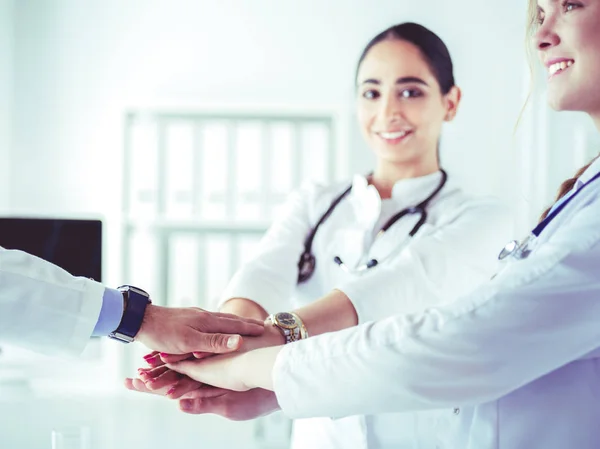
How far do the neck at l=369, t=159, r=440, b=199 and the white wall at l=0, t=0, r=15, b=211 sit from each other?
6.44 feet

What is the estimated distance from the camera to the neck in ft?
4.85

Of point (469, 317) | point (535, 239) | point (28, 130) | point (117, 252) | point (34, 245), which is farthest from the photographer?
point (28, 130)

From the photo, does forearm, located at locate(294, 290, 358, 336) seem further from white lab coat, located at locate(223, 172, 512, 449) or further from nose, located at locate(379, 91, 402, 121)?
nose, located at locate(379, 91, 402, 121)

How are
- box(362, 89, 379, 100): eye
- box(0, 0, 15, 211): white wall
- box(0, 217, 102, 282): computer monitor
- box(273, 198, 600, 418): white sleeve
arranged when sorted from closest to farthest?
box(273, 198, 600, 418): white sleeve < box(362, 89, 379, 100): eye < box(0, 217, 102, 282): computer monitor < box(0, 0, 15, 211): white wall

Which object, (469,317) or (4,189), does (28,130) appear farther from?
(469,317)

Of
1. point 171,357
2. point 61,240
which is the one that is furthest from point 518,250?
point 61,240

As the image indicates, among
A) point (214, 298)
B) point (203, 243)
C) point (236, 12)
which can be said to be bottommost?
point (214, 298)

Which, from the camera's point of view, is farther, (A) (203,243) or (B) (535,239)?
(A) (203,243)

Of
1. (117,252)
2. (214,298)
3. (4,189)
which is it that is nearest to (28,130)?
(4,189)

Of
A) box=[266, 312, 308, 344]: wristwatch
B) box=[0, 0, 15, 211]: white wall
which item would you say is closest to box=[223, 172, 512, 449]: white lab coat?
box=[266, 312, 308, 344]: wristwatch

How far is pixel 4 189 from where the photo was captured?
9.18 ft

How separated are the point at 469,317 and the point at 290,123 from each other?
1.74 meters

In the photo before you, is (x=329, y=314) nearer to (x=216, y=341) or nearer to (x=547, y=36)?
(x=216, y=341)

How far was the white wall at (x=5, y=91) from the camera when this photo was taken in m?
2.70
